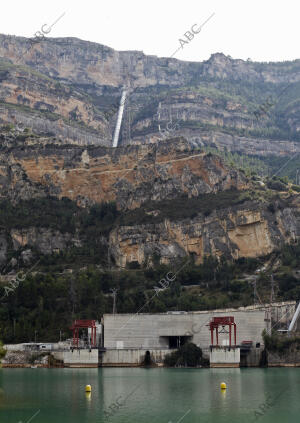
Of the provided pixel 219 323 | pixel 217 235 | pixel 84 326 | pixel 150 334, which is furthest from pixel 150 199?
pixel 219 323

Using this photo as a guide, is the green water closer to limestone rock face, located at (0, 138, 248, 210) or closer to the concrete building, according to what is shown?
the concrete building

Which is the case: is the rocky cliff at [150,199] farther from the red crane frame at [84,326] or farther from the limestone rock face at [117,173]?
the red crane frame at [84,326]

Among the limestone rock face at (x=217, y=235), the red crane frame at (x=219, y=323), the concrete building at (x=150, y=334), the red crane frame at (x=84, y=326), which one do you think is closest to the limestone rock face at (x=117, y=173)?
the limestone rock face at (x=217, y=235)

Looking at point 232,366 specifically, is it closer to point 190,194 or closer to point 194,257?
point 194,257

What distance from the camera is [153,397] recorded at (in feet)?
199

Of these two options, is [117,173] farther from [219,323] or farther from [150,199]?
[219,323]

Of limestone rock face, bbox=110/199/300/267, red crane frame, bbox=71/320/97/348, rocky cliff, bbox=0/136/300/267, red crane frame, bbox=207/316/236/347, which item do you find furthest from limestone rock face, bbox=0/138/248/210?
red crane frame, bbox=207/316/236/347

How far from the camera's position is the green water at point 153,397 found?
51.1 meters

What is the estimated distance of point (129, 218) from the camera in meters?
151

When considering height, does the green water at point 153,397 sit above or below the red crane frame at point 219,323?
below

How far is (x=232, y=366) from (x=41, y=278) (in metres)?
44.4

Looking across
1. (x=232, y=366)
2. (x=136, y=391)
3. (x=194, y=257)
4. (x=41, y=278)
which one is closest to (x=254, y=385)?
(x=136, y=391)

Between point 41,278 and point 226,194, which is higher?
point 226,194

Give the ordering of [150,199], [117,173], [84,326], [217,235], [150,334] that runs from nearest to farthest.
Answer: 1. [84,326]
2. [150,334]
3. [217,235]
4. [150,199]
5. [117,173]
